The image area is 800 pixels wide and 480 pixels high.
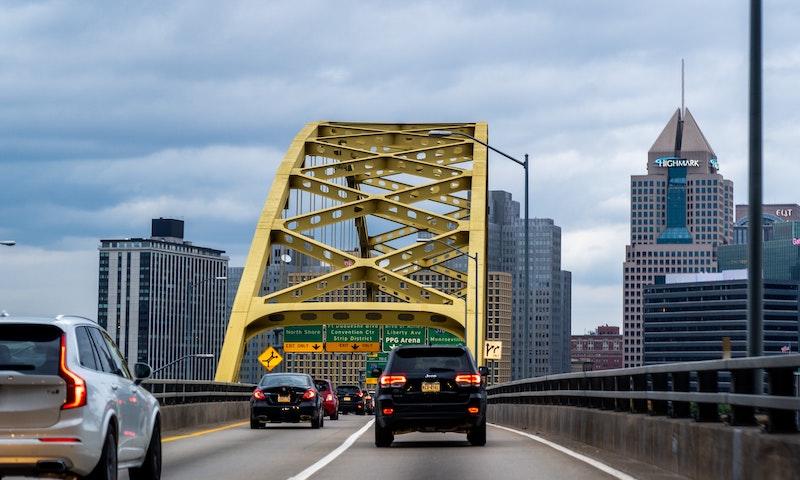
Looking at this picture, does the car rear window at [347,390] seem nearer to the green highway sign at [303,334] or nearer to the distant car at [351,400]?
the distant car at [351,400]

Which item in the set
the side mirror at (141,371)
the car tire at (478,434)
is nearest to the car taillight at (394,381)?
the car tire at (478,434)

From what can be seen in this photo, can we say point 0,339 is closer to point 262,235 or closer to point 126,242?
point 262,235

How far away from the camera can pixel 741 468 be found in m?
11.9

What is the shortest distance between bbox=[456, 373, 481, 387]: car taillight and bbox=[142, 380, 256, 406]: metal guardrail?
242 inches

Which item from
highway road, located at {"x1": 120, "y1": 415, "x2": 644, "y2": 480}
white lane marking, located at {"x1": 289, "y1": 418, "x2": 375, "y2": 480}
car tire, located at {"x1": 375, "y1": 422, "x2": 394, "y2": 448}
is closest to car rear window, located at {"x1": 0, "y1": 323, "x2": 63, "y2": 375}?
highway road, located at {"x1": 120, "y1": 415, "x2": 644, "y2": 480}

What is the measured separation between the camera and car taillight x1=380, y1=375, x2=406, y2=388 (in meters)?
22.4

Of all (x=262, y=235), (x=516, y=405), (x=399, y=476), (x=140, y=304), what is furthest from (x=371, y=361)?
(x=399, y=476)

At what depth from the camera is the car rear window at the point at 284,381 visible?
32.4 m

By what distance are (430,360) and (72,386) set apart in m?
12.1

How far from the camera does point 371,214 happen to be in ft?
225

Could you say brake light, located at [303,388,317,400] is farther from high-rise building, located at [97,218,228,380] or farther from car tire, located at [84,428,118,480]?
high-rise building, located at [97,218,228,380]

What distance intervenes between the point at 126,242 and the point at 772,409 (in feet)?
535

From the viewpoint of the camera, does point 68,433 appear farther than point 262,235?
No

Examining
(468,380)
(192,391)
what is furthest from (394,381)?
(192,391)
